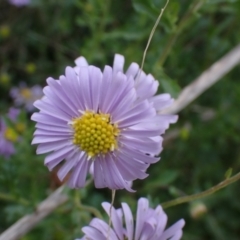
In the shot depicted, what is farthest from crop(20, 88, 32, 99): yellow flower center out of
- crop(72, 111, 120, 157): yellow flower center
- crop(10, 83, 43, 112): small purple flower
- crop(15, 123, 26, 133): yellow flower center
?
crop(72, 111, 120, 157): yellow flower center

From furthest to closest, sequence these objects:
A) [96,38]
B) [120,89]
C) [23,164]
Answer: [96,38] < [23,164] < [120,89]

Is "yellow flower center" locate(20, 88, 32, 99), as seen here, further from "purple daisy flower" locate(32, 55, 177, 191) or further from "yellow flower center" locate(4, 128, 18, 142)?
"purple daisy flower" locate(32, 55, 177, 191)

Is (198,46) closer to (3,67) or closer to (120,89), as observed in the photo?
(3,67)

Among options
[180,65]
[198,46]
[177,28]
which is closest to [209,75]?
[177,28]

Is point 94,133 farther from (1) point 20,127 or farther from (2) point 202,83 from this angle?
(1) point 20,127

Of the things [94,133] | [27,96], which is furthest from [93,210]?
[27,96]

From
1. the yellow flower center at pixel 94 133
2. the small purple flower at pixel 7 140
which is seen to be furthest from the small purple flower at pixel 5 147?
the yellow flower center at pixel 94 133

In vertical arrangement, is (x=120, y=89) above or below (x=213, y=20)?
below
